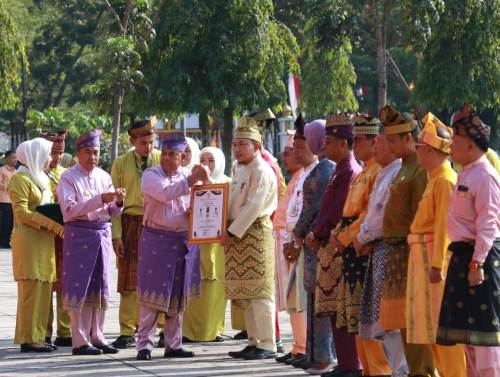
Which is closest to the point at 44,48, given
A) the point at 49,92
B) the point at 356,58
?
the point at 49,92

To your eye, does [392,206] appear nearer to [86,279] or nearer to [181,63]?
[86,279]

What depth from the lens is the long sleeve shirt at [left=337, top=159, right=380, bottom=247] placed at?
28.9ft

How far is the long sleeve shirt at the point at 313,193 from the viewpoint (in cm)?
984

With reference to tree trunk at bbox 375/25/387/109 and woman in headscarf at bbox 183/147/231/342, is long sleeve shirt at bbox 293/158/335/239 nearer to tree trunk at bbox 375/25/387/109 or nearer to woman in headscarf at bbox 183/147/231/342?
woman in headscarf at bbox 183/147/231/342

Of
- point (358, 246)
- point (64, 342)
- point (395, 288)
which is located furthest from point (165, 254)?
point (395, 288)

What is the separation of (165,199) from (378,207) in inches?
96.5

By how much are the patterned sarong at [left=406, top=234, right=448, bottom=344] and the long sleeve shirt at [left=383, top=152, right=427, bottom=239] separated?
200 millimetres

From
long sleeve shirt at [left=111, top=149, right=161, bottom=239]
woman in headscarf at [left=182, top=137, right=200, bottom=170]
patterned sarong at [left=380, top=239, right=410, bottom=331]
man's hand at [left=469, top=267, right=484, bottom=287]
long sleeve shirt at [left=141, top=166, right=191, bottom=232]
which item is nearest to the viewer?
man's hand at [left=469, top=267, right=484, bottom=287]

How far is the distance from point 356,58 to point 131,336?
38.3m

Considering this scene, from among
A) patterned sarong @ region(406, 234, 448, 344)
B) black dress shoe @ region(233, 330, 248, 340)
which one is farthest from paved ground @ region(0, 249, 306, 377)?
patterned sarong @ region(406, 234, 448, 344)

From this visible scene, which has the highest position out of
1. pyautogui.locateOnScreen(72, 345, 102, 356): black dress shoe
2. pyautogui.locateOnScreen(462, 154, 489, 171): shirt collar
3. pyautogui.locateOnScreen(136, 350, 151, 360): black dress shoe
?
pyautogui.locateOnScreen(462, 154, 489, 171): shirt collar

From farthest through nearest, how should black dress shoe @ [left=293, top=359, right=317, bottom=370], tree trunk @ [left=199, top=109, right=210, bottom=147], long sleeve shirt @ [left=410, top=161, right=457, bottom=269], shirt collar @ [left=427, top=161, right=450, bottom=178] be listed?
tree trunk @ [left=199, top=109, right=210, bottom=147] < black dress shoe @ [left=293, top=359, right=317, bottom=370] < shirt collar @ [left=427, top=161, right=450, bottom=178] < long sleeve shirt @ [left=410, top=161, right=457, bottom=269]

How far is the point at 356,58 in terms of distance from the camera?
49250mm

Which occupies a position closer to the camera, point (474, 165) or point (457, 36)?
point (474, 165)
